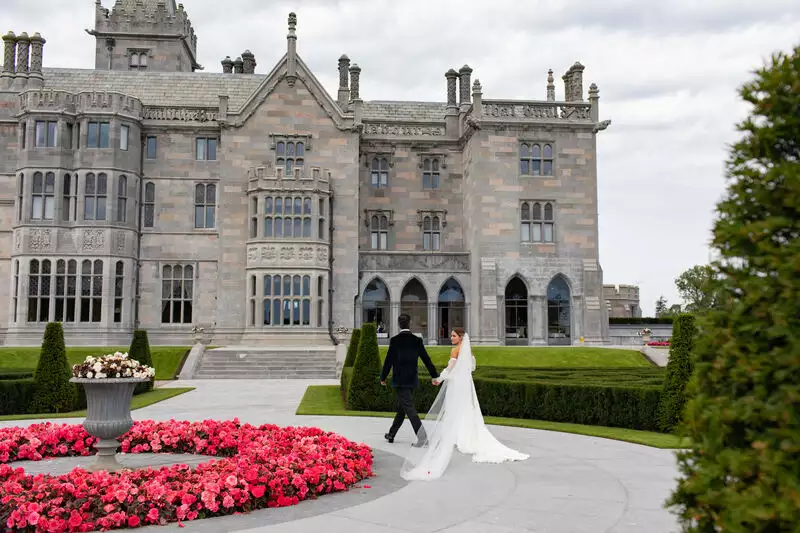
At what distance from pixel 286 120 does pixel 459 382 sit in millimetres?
27688

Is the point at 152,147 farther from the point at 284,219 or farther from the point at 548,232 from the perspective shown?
the point at 548,232

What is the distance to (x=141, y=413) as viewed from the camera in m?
16.4

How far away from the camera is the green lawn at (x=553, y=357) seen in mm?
28656

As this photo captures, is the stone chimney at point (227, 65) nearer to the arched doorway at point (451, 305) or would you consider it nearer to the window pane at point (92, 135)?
the window pane at point (92, 135)

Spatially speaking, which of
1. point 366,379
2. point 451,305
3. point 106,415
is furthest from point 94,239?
point 106,415

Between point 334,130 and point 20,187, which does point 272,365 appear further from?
point 20,187

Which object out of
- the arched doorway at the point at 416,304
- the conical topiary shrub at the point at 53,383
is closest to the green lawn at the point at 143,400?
the conical topiary shrub at the point at 53,383

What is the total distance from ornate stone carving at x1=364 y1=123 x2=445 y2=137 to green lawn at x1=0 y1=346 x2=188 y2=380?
15.7m

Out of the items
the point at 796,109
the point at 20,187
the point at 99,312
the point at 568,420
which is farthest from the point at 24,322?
the point at 796,109

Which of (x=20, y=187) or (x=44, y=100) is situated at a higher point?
(x=44, y=100)

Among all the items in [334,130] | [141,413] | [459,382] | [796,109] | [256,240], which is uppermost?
[334,130]

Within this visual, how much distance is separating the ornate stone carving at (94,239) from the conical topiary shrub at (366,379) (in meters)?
21.6

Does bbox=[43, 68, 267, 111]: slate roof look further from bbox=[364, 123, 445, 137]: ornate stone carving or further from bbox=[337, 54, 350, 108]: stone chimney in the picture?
bbox=[364, 123, 445, 137]: ornate stone carving

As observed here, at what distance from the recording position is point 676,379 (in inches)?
523
